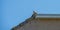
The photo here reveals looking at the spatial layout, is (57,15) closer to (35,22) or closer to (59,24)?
(59,24)

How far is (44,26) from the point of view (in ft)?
3.07

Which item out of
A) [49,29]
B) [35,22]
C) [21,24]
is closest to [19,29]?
[21,24]

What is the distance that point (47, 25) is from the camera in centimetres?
94

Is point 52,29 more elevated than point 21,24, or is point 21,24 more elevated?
point 21,24

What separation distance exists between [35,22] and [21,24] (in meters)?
0.12

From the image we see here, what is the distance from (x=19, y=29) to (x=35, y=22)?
0.48 ft

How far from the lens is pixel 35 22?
0.94 meters

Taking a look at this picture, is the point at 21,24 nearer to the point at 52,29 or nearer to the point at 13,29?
the point at 13,29

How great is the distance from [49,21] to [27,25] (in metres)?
0.18

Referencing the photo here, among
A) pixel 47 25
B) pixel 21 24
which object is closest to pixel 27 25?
pixel 21 24

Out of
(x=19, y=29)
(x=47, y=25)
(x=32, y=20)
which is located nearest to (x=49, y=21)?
(x=47, y=25)

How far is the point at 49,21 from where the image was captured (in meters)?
0.94

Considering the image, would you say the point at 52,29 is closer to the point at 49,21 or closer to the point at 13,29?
the point at 49,21

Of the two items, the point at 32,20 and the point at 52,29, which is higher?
the point at 32,20
